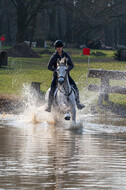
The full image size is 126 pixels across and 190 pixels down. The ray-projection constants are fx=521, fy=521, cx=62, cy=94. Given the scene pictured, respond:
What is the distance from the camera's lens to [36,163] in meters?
8.00

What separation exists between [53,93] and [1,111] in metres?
4.18

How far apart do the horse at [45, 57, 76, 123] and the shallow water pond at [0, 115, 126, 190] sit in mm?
444

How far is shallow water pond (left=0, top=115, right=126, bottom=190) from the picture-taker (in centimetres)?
679

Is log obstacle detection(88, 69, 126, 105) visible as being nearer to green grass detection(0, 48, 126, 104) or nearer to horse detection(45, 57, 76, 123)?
green grass detection(0, 48, 126, 104)

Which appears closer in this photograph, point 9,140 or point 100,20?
point 9,140

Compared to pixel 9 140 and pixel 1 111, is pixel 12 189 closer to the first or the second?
pixel 9 140

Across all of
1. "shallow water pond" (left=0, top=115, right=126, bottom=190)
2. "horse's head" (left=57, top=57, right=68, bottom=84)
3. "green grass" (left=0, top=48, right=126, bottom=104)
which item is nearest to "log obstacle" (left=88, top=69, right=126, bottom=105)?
"green grass" (left=0, top=48, right=126, bottom=104)

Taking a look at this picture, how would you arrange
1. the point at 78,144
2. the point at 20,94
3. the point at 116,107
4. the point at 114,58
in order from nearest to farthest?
the point at 78,144, the point at 116,107, the point at 20,94, the point at 114,58

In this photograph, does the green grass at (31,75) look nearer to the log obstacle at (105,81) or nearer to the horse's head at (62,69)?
the log obstacle at (105,81)

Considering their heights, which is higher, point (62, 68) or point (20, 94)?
point (62, 68)

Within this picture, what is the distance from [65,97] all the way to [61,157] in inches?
182

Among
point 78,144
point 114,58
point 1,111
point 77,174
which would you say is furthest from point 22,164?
point 114,58

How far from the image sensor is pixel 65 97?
13094 millimetres

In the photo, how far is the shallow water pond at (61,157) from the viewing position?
679cm
